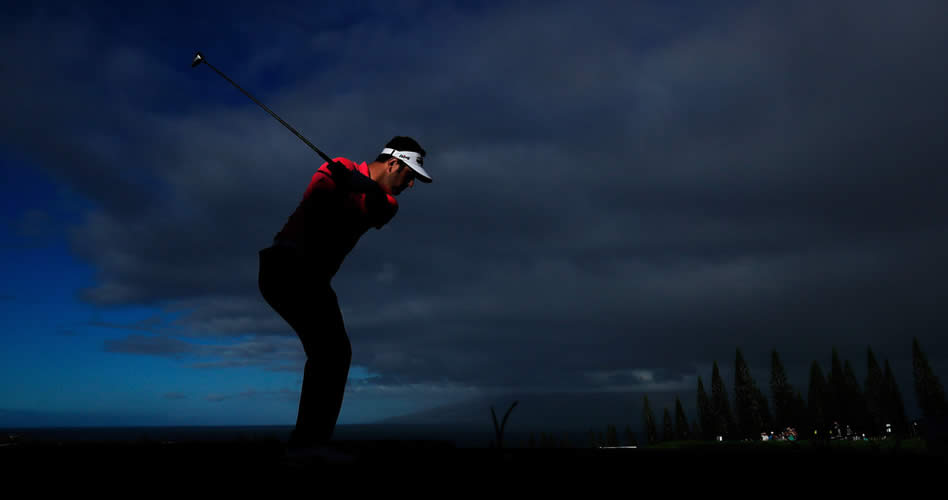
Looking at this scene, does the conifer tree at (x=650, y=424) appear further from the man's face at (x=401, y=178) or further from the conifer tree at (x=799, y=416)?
the man's face at (x=401, y=178)

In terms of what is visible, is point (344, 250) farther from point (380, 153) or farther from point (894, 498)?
point (894, 498)

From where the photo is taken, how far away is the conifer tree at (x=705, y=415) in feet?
330

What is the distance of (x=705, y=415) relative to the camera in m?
101

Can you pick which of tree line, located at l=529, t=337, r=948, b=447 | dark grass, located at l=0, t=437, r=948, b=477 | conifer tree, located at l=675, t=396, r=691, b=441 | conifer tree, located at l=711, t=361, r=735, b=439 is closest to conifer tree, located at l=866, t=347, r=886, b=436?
tree line, located at l=529, t=337, r=948, b=447

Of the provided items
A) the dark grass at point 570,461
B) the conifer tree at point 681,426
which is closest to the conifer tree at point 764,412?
the conifer tree at point 681,426

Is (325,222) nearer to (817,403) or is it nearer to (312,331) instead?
(312,331)

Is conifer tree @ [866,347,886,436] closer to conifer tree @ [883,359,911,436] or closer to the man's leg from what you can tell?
conifer tree @ [883,359,911,436]

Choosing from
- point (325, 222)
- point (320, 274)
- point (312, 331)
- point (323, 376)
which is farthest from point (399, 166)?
point (323, 376)

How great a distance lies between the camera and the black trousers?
4.12 metres

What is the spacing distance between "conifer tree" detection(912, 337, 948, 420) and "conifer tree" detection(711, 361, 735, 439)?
2850 cm

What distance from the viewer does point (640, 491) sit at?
2.27 metres

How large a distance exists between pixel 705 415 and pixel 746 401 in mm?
8810

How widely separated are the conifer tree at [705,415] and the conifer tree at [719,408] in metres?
0.53

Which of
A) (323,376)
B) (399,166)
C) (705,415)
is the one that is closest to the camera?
(323,376)
